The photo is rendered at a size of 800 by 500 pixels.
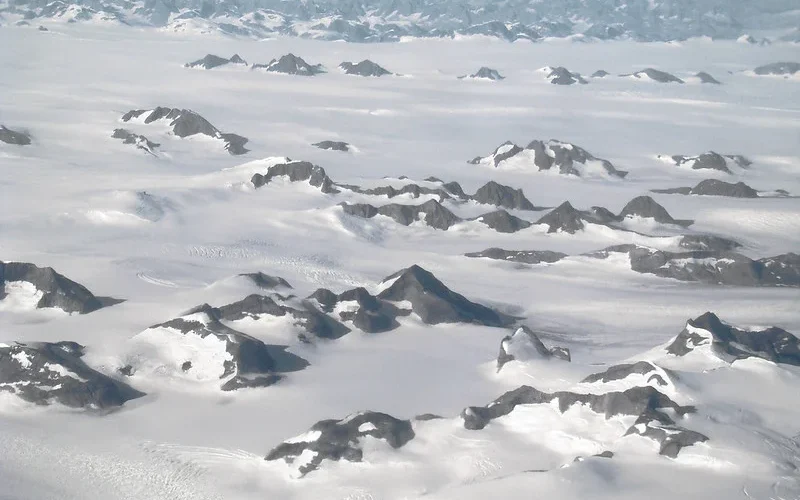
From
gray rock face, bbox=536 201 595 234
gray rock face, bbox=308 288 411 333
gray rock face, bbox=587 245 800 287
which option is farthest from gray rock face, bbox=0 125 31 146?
gray rock face, bbox=587 245 800 287

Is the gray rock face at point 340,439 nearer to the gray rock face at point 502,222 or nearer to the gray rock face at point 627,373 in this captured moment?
the gray rock face at point 627,373

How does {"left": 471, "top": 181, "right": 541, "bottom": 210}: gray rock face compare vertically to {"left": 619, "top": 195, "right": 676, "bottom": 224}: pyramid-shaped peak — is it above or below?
below

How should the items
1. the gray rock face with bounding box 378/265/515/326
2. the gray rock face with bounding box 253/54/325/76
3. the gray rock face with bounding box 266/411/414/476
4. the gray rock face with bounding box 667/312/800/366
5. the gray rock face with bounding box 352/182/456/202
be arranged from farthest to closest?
the gray rock face with bounding box 253/54/325/76 < the gray rock face with bounding box 352/182/456/202 < the gray rock face with bounding box 378/265/515/326 < the gray rock face with bounding box 667/312/800/366 < the gray rock face with bounding box 266/411/414/476

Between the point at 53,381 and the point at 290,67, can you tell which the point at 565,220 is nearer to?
the point at 53,381

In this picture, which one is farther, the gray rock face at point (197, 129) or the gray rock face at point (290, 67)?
the gray rock face at point (290, 67)

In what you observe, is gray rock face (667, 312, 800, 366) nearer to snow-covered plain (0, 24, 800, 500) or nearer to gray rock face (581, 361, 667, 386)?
snow-covered plain (0, 24, 800, 500)

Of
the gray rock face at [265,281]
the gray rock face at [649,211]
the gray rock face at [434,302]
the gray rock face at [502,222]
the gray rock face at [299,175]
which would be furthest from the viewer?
the gray rock face at [299,175]

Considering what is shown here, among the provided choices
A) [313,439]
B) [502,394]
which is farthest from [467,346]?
[313,439]

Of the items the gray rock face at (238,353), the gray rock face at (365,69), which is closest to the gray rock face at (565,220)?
the gray rock face at (238,353)
